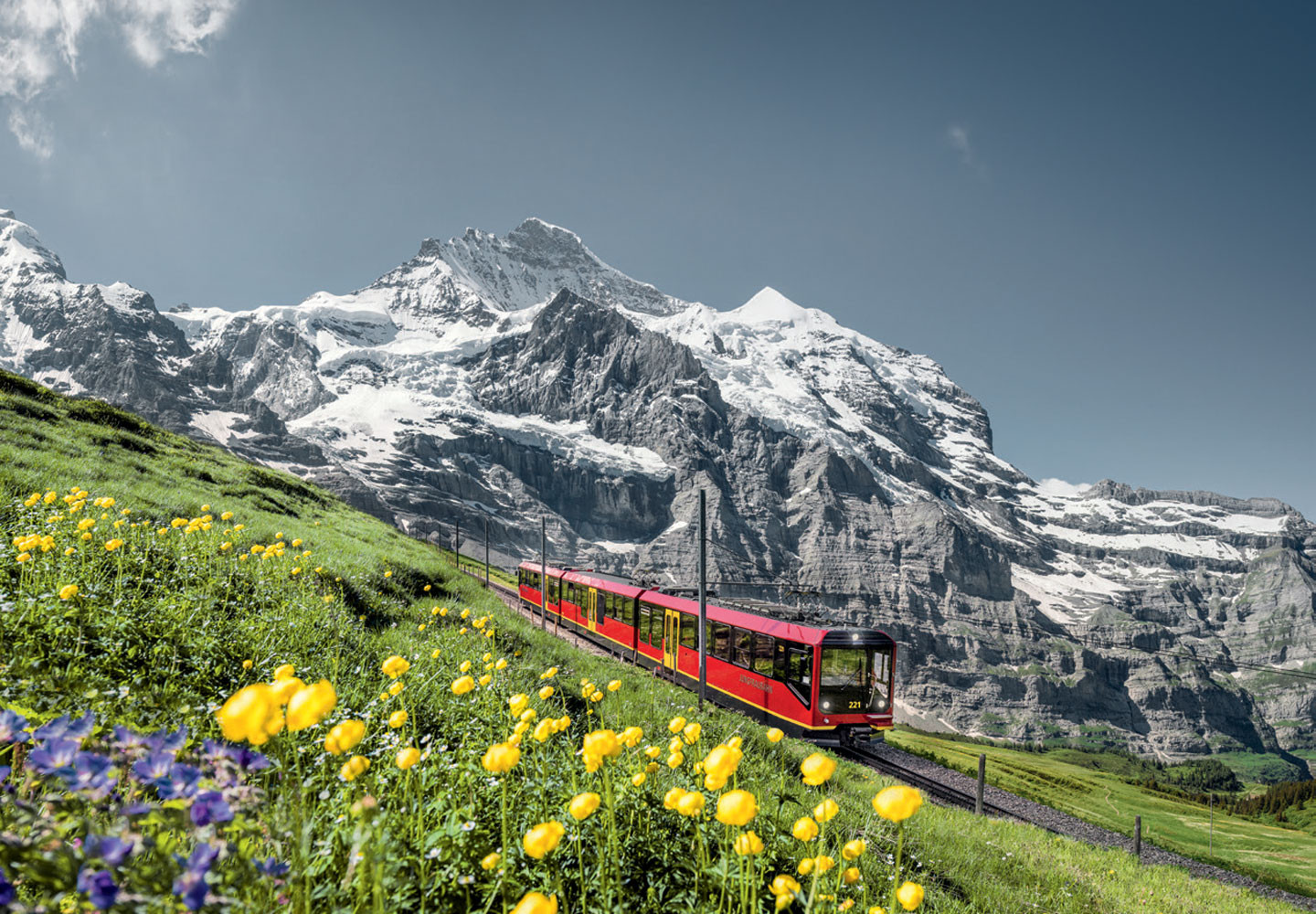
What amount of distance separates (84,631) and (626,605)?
22775 mm

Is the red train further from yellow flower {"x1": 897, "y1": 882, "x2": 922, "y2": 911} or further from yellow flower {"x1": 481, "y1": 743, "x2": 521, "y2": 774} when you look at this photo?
yellow flower {"x1": 481, "y1": 743, "x2": 521, "y2": 774}

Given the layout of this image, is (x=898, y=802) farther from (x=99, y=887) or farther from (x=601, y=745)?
(x=99, y=887)

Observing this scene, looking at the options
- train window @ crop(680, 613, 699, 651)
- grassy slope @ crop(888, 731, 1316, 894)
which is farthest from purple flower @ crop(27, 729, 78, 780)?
grassy slope @ crop(888, 731, 1316, 894)

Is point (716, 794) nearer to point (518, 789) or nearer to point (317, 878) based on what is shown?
point (518, 789)

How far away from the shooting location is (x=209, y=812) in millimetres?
1278

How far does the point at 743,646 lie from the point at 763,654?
3.09 ft

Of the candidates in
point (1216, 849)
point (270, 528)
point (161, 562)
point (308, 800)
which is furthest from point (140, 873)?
point (1216, 849)

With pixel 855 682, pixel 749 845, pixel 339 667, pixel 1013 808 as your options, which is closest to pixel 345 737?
pixel 749 845

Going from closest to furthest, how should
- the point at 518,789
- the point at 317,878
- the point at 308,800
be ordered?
the point at 317,878, the point at 308,800, the point at 518,789

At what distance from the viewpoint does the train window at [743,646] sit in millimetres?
18969

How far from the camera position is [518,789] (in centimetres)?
359

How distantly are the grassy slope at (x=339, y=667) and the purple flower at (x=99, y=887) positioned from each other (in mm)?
481

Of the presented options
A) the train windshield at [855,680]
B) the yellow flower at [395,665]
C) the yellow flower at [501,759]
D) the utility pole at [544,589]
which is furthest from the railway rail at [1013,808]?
the yellow flower at [501,759]

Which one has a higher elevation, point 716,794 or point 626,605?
point 716,794
